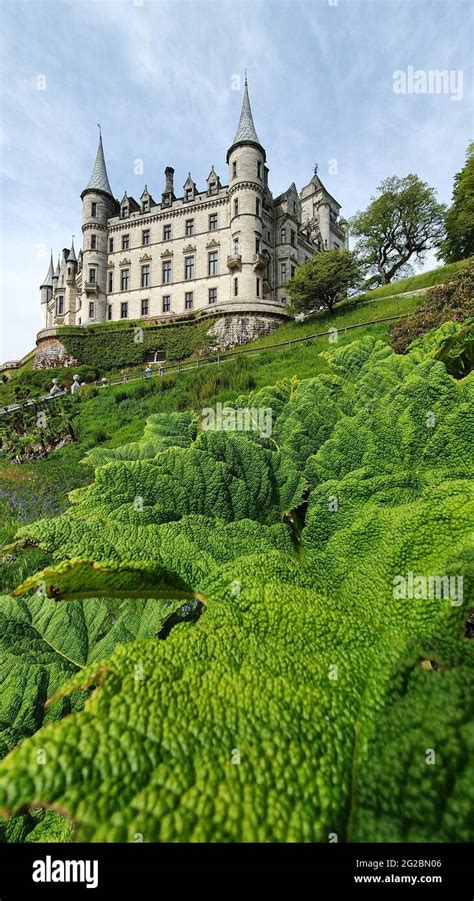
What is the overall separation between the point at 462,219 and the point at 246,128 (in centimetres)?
2208

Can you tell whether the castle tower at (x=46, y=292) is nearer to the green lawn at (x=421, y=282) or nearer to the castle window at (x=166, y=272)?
the castle window at (x=166, y=272)

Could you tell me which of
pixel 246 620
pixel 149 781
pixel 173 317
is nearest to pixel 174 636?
pixel 246 620

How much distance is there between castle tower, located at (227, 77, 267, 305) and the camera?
37938mm

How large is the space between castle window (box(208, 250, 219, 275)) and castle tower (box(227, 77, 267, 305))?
9.65 feet

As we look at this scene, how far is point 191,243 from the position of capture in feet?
142

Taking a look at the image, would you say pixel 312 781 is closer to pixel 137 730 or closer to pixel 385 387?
pixel 137 730

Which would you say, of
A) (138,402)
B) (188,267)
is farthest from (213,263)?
(138,402)

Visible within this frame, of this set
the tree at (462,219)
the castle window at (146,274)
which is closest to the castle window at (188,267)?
the castle window at (146,274)

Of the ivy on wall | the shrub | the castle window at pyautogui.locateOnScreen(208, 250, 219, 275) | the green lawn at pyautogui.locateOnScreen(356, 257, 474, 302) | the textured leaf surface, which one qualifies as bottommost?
the textured leaf surface

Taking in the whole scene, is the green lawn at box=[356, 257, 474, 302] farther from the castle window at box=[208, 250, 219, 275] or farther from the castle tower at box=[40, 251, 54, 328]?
the castle tower at box=[40, 251, 54, 328]

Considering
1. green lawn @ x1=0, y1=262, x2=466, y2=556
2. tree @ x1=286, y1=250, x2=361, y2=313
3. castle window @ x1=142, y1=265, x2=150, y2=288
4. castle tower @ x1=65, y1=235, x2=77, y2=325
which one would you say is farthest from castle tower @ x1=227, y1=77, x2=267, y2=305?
castle tower @ x1=65, y1=235, x2=77, y2=325

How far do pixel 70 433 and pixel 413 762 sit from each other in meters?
17.3

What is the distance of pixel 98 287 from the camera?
45.9 metres

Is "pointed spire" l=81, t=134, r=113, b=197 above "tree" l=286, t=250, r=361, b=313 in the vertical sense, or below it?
above
